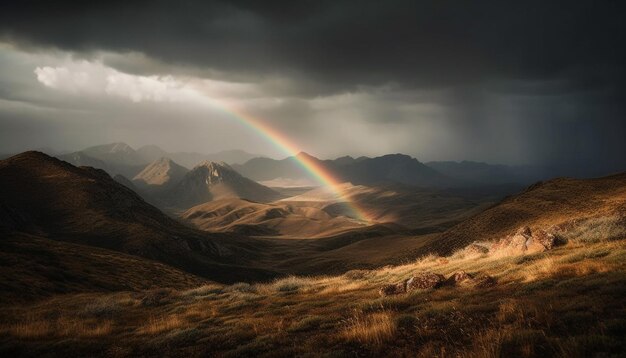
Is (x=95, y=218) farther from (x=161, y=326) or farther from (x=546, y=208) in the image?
(x=546, y=208)

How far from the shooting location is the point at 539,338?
23.4 ft

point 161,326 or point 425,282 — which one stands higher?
point 425,282

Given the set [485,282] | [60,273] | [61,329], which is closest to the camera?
[485,282]

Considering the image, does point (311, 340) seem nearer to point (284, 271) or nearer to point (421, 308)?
point (421, 308)

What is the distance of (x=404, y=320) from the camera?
10078mm

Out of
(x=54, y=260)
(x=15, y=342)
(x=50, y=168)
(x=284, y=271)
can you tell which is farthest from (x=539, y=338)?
(x=50, y=168)

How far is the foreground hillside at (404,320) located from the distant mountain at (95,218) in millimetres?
71211

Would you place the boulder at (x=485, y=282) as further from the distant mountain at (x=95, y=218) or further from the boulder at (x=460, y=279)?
the distant mountain at (x=95, y=218)

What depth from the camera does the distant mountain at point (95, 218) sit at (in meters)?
83.8

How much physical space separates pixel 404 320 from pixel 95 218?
100 meters

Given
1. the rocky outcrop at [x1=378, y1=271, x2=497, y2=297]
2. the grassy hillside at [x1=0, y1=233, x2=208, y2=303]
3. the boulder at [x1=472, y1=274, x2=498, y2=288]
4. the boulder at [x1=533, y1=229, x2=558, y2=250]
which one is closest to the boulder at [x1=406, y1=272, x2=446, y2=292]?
the rocky outcrop at [x1=378, y1=271, x2=497, y2=297]

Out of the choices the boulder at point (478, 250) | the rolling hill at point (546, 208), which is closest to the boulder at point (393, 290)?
the boulder at point (478, 250)

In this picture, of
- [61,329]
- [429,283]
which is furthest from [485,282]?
[61,329]

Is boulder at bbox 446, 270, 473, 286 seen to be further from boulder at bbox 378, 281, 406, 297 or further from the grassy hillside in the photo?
the grassy hillside
